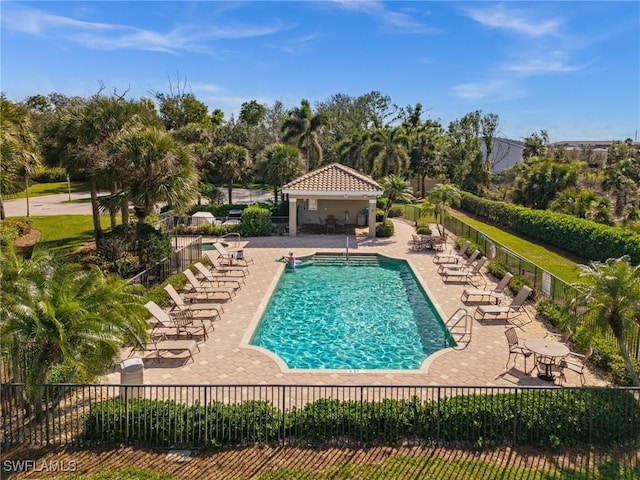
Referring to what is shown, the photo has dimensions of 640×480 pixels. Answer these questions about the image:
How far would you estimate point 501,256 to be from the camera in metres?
21.0

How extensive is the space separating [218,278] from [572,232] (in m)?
19.2

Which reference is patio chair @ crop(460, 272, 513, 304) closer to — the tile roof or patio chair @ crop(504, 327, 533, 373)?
patio chair @ crop(504, 327, 533, 373)

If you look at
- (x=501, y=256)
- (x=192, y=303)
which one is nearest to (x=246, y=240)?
(x=192, y=303)

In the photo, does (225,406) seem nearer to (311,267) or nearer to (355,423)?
(355,423)

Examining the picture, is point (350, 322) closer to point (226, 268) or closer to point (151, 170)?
point (226, 268)

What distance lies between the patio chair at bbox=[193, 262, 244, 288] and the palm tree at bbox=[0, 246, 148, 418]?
933cm

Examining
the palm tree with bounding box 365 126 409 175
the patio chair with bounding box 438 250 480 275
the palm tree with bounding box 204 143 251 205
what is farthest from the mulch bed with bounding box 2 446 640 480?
the palm tree with bounding box 365 126 409 175

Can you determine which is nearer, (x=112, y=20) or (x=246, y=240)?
(x=112, y=20)

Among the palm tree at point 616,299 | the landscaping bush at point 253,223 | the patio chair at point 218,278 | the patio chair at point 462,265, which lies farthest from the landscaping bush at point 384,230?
the palm tree at point 616,299

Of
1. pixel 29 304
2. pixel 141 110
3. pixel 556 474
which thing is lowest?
pixel 556 474

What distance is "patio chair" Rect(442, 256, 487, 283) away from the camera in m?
19.6

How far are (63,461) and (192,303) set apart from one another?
8728 millimetres

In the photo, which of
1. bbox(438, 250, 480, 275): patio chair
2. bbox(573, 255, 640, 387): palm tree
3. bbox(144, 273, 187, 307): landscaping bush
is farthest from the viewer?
bbox(438, 250, 480, 275): patio chair

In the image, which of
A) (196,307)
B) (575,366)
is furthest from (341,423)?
(196,307)
